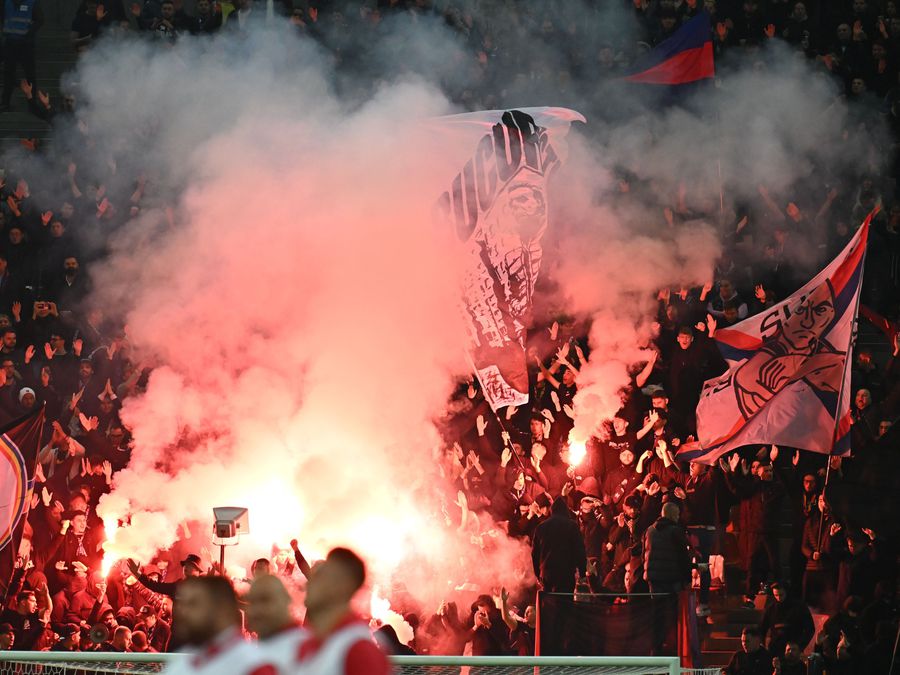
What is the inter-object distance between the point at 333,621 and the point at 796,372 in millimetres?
6650

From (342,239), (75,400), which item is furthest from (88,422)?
(342,239)

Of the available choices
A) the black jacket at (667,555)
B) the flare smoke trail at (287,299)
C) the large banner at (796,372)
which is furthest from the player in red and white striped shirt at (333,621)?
the flare smoke trail at (287,299)

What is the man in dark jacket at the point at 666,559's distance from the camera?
30.8 ft

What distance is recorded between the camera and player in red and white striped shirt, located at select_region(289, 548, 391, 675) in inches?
162

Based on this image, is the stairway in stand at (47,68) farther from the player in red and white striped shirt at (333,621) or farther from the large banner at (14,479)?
the player in red and white striped shirt at (333,621)

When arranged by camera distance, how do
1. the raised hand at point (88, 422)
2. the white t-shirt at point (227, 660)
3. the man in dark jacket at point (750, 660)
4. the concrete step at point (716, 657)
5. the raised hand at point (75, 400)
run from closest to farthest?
the white t-shirt at point (227, 660)
the man in dark jacket at point (750, 660)
the concrete step at point (716, 657)
the raised hand at point (88, 422)
the raised hand at point (75, 400)

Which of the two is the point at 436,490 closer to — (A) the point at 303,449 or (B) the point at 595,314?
(A) the point at 303,449

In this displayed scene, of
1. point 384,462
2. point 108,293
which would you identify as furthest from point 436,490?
point 108,293

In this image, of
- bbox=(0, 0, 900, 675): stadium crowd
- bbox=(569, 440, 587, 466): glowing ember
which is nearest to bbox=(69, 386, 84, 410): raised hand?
bbox=(0, 0, 900, 675): stadium crowd

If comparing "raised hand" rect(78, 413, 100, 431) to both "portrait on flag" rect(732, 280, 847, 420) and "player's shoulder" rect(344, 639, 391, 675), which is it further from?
"player's shoulder" rect(344, 639, 391, 675)

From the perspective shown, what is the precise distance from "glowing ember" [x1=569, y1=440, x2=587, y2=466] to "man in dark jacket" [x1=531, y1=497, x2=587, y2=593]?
1.41 m

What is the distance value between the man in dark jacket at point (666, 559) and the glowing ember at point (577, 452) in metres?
1.84

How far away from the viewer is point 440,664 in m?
6.23

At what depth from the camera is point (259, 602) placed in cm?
439
